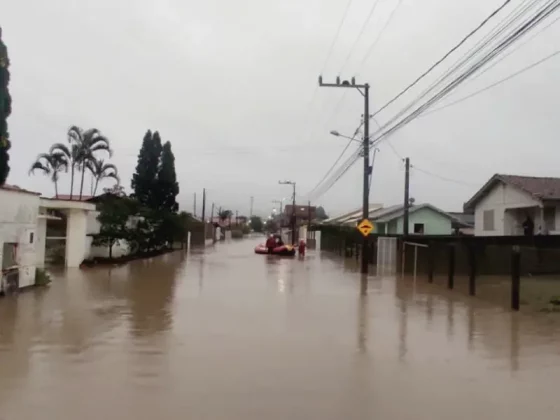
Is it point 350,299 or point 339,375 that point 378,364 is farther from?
point 350,299

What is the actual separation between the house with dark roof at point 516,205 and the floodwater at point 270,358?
1369 centimetres

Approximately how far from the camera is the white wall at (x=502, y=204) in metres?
27.6

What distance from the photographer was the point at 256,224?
15675 centimetres

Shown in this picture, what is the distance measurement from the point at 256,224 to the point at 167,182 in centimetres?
10967

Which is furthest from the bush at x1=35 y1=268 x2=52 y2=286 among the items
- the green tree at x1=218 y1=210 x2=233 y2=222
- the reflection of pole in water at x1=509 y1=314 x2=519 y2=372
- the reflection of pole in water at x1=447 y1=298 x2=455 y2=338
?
the green tree at x1=218 y1=210 x2=233 y2=222

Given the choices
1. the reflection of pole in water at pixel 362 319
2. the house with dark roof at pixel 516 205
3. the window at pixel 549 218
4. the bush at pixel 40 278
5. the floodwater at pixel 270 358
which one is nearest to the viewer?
the floodwater at pixel 270 358

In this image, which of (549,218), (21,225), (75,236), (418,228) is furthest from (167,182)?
(21,225)

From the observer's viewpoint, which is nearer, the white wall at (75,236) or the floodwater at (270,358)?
the floodwater at (270,358)

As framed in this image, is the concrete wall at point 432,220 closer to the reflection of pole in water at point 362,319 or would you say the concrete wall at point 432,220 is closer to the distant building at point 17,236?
the reflection of pole in water at point 362,319

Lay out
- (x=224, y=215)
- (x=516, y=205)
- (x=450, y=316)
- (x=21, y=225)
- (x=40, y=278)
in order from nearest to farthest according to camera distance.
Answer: (x=450, y=316) < (x=21, y=225) < (x=40, y=278) < (x=516, y=205) < (x=224, y=215)

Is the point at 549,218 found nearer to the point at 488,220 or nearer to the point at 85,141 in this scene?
the point at 488,220

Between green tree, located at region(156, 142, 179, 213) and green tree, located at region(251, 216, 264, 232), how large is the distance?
102 m

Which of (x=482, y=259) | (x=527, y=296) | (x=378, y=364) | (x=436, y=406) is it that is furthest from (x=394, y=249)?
(x=436, y=406)

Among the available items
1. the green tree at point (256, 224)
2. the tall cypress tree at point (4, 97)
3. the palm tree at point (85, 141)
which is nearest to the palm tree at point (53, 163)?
the palm tree at point (85, 141)
